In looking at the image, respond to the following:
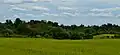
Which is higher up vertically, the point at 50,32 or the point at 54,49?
the point at 54,49

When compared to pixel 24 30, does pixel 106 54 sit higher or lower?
higher

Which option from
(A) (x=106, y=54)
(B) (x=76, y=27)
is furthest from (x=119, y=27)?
(A) (x=106, y=54)

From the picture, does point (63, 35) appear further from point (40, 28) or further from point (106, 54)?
point (40, 28)

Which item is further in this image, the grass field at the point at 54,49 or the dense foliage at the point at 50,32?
the dense foliage at the point at 50,32

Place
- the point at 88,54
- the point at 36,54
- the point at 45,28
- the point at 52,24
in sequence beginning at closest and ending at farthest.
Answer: the point at 36,54 → the point at 88,54 → the point at 45,28 → the point at 52,24

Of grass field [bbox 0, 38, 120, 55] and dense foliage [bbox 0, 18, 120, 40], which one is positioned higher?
grass field [bbox 0, 38, 120, 55]

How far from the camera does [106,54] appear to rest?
2925 centimetres

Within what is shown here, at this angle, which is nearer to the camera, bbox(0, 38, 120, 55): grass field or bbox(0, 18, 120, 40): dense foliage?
bbox(0, 38, 120, 55): grass field

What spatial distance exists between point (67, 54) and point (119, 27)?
16724cm

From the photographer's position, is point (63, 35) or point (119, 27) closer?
point (63, 35)

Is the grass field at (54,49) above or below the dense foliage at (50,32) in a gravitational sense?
above

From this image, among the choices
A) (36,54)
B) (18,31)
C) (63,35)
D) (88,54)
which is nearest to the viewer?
(36,54)

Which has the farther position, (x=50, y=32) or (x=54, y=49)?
(x=50, y=32)

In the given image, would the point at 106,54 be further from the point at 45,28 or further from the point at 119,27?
the point at 119,27
